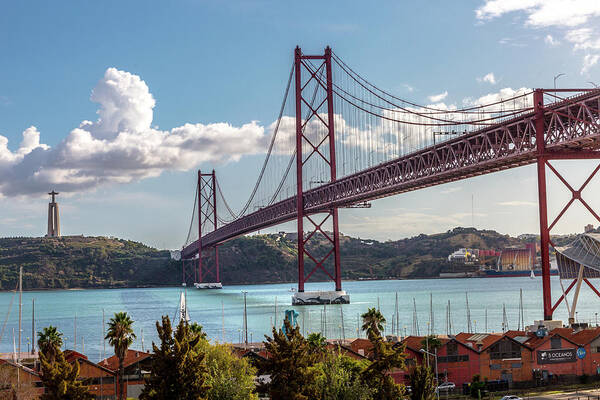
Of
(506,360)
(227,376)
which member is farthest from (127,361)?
(506,360)

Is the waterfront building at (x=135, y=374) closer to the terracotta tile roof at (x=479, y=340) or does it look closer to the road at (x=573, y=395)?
the terracotta tile roof at (x=479, y=340)

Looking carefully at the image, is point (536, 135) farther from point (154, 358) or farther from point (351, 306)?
point (351, 306)

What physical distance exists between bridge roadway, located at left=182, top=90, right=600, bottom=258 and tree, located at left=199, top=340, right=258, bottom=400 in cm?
2151

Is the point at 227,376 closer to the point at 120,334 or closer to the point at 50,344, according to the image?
the point at 120,334

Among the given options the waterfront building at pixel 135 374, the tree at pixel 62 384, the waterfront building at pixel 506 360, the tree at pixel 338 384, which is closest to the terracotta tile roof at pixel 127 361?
the waterfront building at pixel 135 374

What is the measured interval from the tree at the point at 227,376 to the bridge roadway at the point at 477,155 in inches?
847

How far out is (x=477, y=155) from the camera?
2154 inches

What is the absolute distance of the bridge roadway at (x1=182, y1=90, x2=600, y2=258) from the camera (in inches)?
1722

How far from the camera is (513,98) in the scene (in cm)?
4906

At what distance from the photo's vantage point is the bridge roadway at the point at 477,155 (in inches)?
1722

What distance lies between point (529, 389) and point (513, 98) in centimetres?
1690

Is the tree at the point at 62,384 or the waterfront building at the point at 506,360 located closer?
the tree at the point at 62,384

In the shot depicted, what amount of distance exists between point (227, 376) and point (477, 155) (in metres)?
27.8

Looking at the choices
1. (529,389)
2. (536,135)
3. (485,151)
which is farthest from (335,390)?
(485,151)
